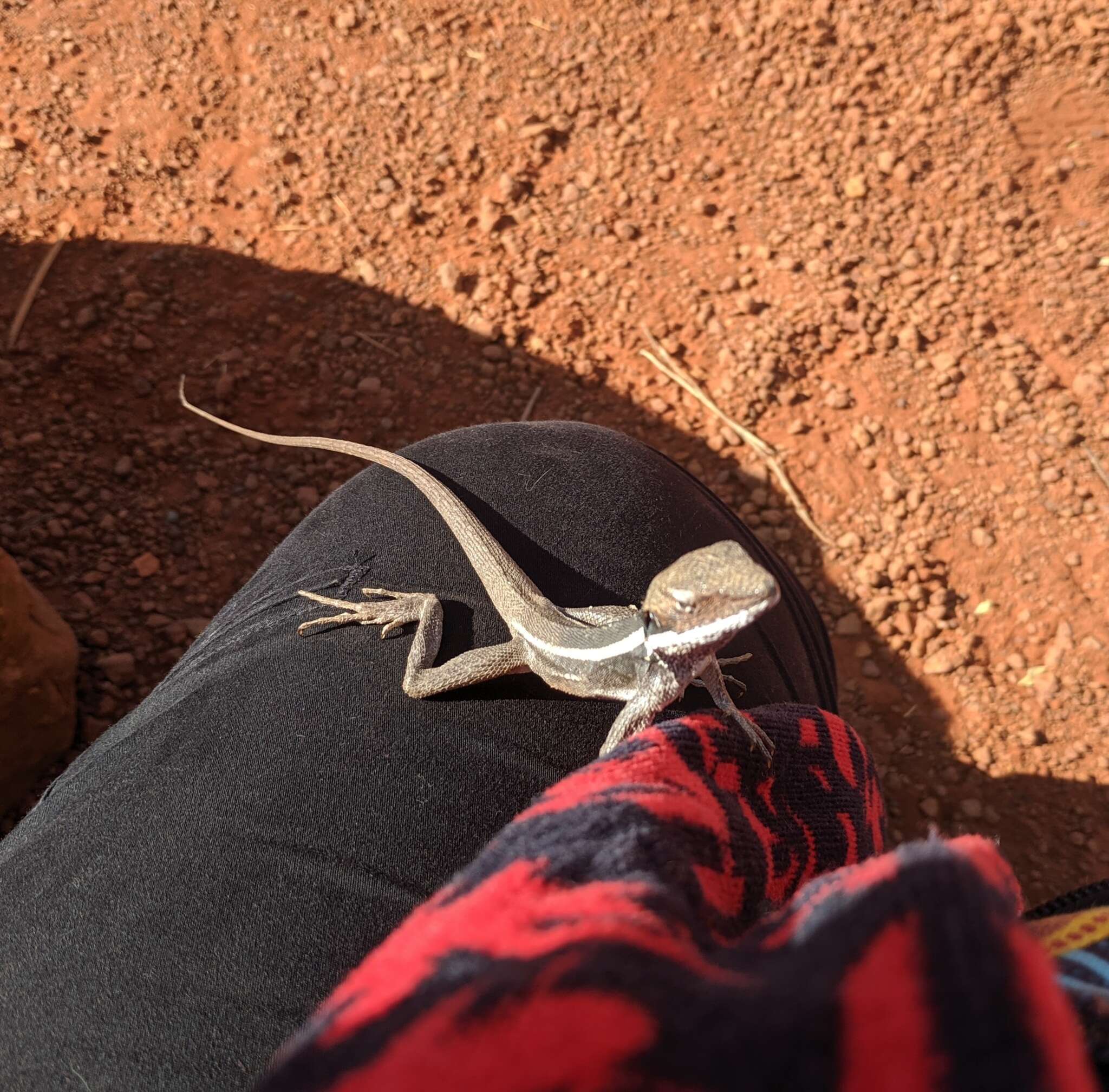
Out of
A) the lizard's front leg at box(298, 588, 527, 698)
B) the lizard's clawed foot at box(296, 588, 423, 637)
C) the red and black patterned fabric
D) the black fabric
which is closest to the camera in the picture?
the red and black patterned fabric

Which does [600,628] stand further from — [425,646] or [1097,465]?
[1097,465]

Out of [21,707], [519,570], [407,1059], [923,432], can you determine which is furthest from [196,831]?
[923,432]

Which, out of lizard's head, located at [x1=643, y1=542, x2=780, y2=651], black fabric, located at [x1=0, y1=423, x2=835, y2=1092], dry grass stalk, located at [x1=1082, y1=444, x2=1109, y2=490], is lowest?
black fabric, located at [x1=0, y1=423, x2=835, y2=1092]

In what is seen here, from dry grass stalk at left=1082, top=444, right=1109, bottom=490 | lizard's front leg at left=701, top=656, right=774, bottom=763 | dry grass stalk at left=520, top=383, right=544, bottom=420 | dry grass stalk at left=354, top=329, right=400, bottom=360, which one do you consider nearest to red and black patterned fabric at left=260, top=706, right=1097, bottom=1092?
lizard's front leg at left=701, top=656, right=774, bottom=763

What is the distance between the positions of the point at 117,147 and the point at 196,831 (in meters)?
3.61

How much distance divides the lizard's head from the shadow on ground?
5.17 ft

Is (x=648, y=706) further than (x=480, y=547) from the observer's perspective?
No

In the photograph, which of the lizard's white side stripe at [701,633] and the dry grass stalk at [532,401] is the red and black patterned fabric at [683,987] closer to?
the lizard's white side stripe at [701,633]

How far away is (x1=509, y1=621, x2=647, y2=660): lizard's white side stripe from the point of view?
1809 mm

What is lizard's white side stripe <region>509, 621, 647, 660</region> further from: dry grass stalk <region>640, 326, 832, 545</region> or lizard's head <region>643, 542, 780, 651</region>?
dry grass stalk <region>640, 326, 832, 545</region>

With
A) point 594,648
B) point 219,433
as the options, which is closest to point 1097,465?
point 594,648

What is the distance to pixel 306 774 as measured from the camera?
1.73 m

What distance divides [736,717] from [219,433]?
2.72 metres

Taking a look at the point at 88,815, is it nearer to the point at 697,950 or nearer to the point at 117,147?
the point at 697,950
